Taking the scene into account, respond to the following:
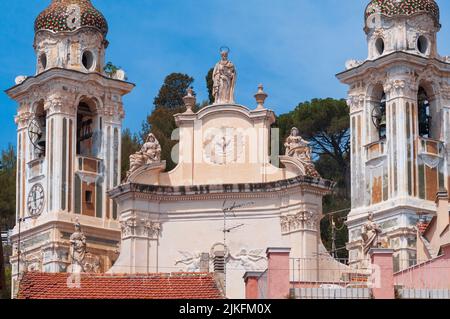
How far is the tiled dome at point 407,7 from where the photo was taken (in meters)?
76.4

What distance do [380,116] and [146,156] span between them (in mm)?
14478

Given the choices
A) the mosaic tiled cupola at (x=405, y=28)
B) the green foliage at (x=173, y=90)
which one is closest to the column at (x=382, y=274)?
the mosaic tiled cupola at (x=405, y=28)

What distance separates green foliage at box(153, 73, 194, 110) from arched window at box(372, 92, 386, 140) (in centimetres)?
2502

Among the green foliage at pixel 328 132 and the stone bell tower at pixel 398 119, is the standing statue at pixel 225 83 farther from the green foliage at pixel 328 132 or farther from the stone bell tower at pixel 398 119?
the green foliage at pixel 328 132

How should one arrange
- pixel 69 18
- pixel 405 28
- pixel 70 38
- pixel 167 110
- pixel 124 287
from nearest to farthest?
pixel 124 287 → pixel 405 28 → pixel 70 38 → pixel 69 18 → pixel 167 110

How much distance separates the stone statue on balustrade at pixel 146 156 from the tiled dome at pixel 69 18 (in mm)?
13471

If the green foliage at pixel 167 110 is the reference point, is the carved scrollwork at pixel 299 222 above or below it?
below

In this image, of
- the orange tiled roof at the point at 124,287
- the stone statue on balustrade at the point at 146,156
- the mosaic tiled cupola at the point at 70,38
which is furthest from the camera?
the mosaic tiled cupola at the point at 70,38

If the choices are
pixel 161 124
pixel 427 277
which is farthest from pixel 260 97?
pixel 161 124

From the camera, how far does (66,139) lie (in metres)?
76.3

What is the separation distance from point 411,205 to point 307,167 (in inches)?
454

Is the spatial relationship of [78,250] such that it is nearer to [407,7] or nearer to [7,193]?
[407,7]

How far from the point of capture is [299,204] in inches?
2510
